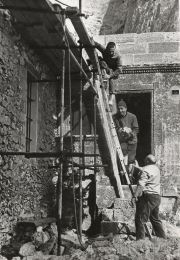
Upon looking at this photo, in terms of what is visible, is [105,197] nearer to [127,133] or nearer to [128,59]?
[127,133]

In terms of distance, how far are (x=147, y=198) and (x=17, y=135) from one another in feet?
8.86

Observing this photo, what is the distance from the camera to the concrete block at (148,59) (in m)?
11.5

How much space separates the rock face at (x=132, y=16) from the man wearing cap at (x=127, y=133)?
2975 mm

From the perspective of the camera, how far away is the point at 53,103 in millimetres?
10312

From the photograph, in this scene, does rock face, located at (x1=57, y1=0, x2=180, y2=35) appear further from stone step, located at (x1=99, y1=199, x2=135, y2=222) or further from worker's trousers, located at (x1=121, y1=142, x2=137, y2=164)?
stone step, located at (x1=99, y1=199, x2=135, y2=222)

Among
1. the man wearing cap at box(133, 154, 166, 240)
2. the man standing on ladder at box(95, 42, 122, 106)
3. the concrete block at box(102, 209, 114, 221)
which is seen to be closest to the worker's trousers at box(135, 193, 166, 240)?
the man wearing cap at box(133, 154, 166, 240)

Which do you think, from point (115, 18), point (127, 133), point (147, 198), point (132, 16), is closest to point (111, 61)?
point (127, 133)

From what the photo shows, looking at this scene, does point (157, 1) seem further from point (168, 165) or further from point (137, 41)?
point (168, 165)

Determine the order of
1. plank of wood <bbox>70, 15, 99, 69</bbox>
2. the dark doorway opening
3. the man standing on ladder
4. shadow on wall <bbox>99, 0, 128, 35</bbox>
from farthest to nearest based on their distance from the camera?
1. shadow on wall <bbox>99, 0, 128, 35</bbox>
2. the dark doorway opening
3. the man standing on ladder
4. plank of wood <bbox>70, 15, 99, 69</bbox>

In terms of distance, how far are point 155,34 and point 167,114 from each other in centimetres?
232

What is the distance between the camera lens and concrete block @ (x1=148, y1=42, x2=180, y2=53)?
11.6 m

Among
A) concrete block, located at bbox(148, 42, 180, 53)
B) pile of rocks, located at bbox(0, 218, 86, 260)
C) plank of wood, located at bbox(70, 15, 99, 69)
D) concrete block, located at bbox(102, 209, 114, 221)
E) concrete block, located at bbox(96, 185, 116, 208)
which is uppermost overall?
concrete block, located at bbox(148, 42, 180, 53)

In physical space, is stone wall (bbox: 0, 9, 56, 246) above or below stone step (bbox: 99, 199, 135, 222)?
above

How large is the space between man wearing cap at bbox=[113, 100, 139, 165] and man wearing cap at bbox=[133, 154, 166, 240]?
238cm
